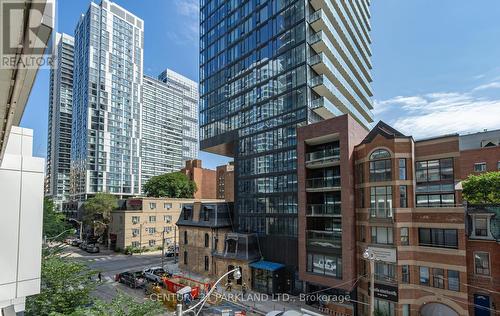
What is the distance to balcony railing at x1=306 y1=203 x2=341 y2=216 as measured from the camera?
27.8m

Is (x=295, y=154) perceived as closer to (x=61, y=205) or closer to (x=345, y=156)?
(x=345, y=156)

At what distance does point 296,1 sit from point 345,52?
12728 mm

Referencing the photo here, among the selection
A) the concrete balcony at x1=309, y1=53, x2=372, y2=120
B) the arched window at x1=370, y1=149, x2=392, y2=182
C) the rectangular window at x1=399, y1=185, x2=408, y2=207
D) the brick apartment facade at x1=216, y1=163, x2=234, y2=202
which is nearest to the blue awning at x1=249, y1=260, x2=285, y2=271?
the arched window at x1=370, y1=149, x2=392, y2=182

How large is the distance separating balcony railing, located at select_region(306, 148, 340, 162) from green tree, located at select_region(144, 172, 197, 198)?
5352 cm

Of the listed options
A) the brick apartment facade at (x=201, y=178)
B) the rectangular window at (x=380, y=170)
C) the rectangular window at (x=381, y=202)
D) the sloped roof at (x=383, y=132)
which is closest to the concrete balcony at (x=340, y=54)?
the sloped roof at (x=383, y=132)

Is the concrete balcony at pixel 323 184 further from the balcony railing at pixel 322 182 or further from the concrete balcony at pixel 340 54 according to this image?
the concrete balcony at pixel 340 54

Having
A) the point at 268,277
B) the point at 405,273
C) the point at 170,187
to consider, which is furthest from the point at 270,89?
the point at 170,187

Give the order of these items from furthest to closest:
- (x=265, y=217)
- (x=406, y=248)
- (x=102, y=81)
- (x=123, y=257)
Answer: (x=102, y=81)
(x=123, y=257)
(x=265, y=217)
(x=406, y=248)

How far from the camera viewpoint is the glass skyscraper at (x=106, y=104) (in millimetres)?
98062

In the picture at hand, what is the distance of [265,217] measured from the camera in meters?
34.4

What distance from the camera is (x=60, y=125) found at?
404 feet

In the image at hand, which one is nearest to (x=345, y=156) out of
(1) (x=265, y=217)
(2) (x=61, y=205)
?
(1) (x=265, y=217)

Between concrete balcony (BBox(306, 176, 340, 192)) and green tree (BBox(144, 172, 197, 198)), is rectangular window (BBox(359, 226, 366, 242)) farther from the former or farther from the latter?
green tree (BBox(144, 172, 197, 198))

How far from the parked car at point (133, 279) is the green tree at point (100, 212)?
94.4 ft
